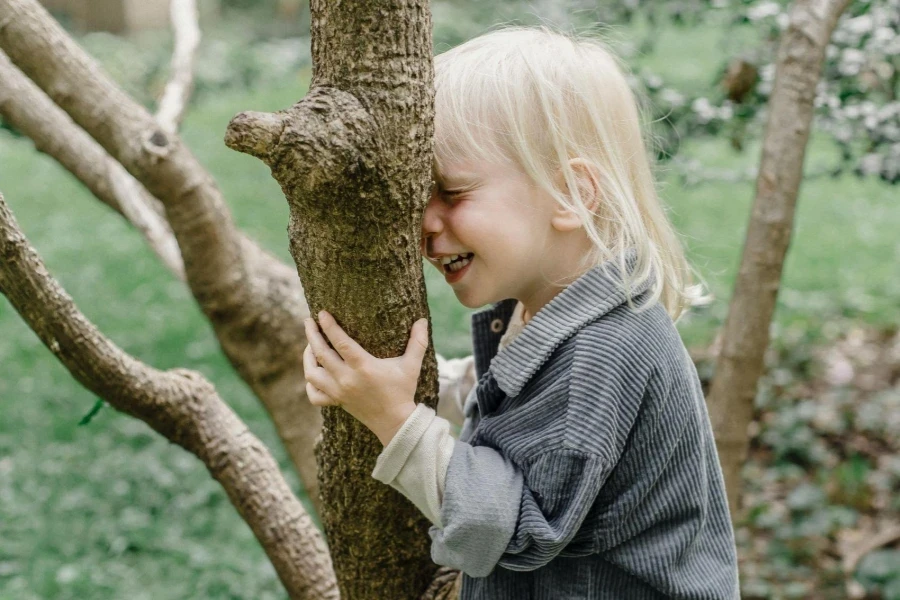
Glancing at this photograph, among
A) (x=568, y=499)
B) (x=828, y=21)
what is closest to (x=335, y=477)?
(x=568, y=499)

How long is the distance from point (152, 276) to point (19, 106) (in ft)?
14.2

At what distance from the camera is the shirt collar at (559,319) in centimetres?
125

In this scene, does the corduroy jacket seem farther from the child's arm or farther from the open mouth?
the child's arm

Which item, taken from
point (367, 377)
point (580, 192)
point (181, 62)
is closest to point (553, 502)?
point (367, 377)

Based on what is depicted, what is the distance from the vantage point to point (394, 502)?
4.40 ft

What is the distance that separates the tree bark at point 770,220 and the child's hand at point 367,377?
106 cm

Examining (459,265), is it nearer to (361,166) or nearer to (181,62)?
(361,166)

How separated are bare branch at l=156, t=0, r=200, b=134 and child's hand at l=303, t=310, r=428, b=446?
1244 mm

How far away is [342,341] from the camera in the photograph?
1167 millimetres

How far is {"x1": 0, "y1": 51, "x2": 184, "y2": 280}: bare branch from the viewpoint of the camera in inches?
75.9

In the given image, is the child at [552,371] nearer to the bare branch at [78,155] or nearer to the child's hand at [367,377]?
the child's hand at [367,377]

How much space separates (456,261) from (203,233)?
0.77 m

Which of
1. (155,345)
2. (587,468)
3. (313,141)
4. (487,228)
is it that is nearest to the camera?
(313,141)

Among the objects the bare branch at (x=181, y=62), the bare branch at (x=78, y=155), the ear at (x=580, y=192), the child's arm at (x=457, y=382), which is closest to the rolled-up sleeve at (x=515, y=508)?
the ear at (x=580, y=192)
